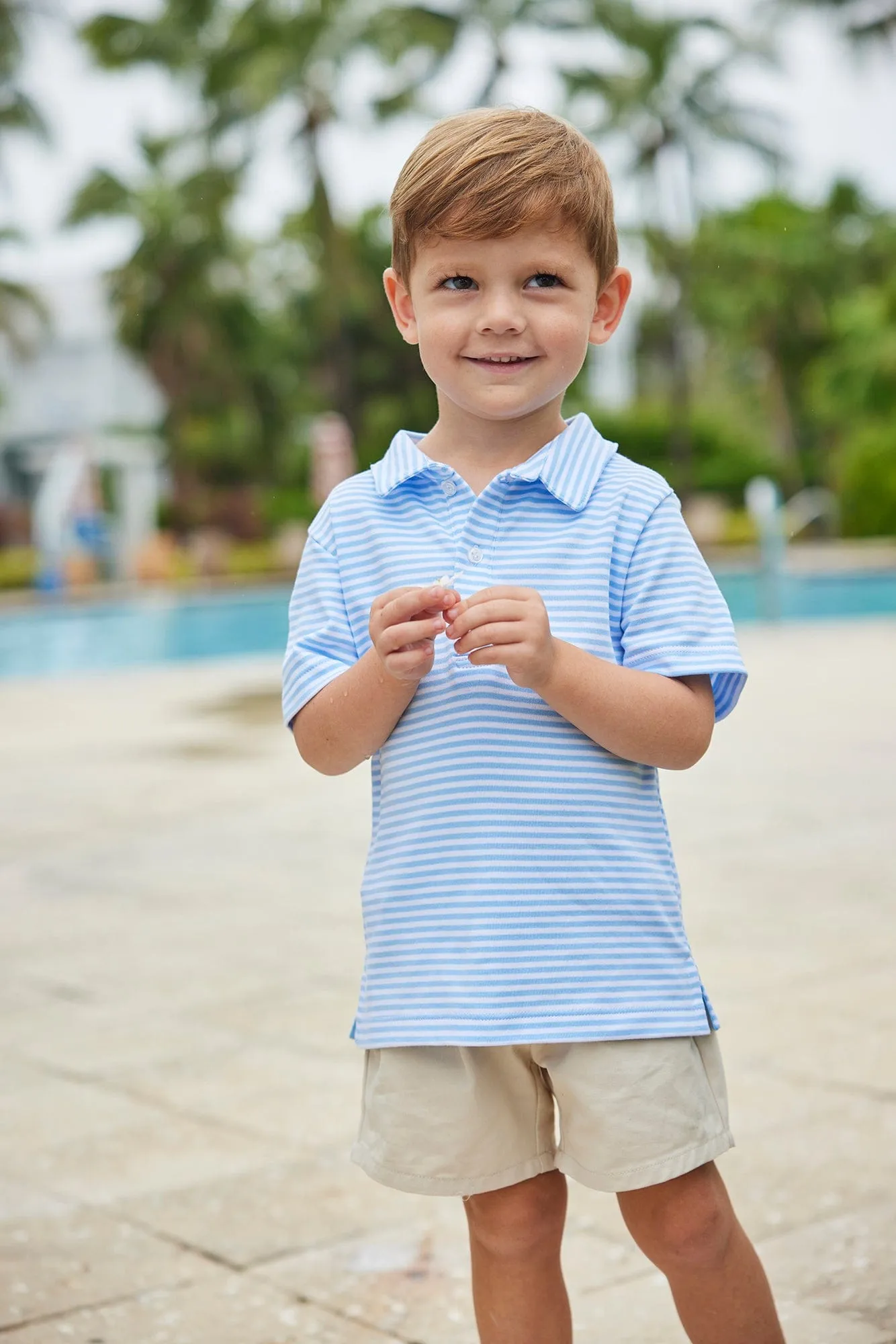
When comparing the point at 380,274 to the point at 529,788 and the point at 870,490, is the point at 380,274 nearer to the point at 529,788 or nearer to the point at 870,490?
the point at 870,490

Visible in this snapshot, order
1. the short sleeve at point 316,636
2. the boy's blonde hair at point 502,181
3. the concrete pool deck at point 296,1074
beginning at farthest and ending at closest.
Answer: the concrete pool deck at point 296,1074 < the short sleeve at point 316,636 < the boy's blonde hair at point 502,181

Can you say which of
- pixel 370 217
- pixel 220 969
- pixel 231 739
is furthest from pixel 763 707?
pixel 370 217

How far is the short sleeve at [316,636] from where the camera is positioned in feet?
5.74

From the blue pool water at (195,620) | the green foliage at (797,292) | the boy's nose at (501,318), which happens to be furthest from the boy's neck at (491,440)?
the green foliage at (797,292)

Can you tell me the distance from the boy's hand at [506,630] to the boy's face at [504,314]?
0.26 m

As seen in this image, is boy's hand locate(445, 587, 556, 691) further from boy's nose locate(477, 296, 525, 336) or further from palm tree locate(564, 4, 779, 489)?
palm tree locate(564, 4, 779, 489)

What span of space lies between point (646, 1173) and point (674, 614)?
53cm

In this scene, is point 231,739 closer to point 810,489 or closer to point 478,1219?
point 478,1219

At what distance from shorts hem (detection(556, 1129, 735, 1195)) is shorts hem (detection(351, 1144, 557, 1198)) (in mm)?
49

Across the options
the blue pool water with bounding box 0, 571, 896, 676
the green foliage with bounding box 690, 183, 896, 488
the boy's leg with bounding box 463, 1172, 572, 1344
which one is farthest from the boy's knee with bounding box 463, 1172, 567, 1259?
the green foliage with bounding box 690, 183, 896, 488

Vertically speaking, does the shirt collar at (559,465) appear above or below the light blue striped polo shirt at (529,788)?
above

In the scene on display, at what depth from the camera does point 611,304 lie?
1811mm

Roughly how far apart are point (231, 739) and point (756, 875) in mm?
A: 4466

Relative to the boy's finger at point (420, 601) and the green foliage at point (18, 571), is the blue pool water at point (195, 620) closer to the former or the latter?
the green foliage at point (18, 571)
